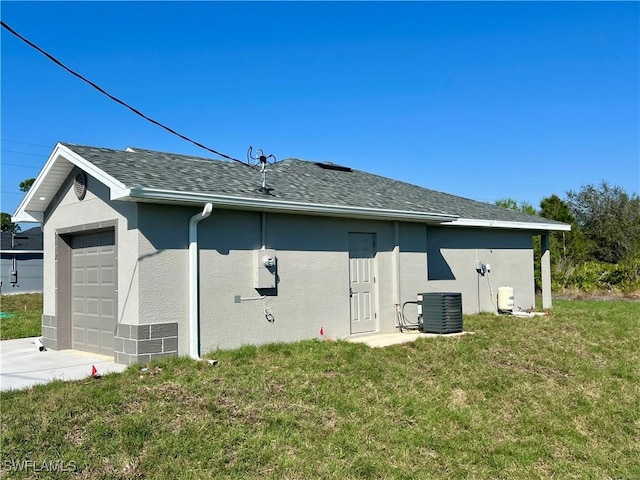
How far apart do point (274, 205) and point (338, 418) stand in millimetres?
4109

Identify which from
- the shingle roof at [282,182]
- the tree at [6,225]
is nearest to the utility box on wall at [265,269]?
the shingle roof at [282,182]

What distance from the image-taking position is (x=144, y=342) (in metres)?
7.63

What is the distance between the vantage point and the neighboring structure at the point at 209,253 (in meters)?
7.89

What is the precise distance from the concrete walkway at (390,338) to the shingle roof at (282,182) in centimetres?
258

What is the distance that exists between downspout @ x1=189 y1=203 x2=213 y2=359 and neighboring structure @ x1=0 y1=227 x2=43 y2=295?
87.9ft

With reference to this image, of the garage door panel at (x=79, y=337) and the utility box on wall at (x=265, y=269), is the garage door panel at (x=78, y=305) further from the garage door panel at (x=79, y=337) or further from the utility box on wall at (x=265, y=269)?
the utility box on wall at (x=265, y=269)

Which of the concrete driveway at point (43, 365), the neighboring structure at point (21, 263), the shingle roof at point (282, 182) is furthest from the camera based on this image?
the neighboring structure at point (21, 263)

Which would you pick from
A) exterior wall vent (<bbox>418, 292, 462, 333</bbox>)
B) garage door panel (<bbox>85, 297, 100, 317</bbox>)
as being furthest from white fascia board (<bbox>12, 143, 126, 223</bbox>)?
exterior wall vent (<bbox>418, 292, 462, 333</bbox>)

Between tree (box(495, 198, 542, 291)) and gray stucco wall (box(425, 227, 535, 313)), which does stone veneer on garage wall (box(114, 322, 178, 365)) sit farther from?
tree (box(495, 198, 542, 291))

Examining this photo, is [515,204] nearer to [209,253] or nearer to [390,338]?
[390,338]

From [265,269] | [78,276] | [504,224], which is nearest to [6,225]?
[78,276]

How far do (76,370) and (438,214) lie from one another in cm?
784

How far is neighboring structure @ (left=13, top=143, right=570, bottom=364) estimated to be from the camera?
789cm

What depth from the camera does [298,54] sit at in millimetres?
13812
